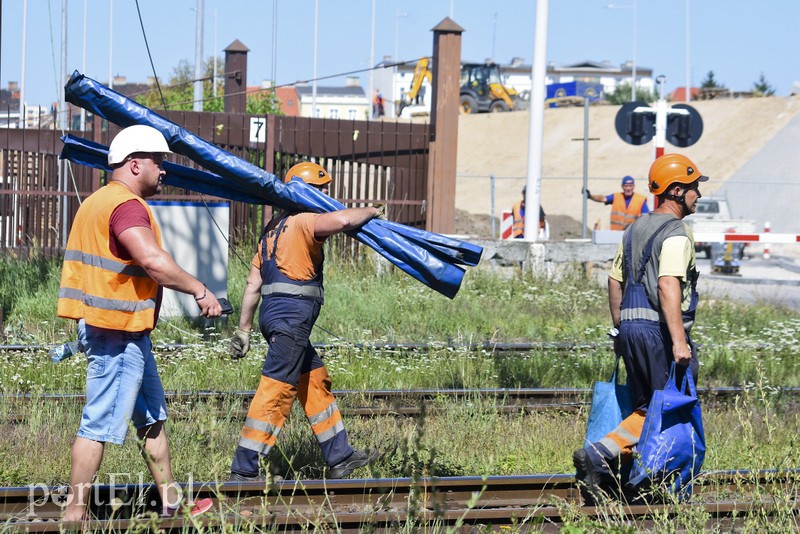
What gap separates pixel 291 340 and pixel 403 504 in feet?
3.65

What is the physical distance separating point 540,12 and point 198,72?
12.3 metres

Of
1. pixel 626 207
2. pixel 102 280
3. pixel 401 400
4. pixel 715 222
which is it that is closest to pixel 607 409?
pixel 401 400

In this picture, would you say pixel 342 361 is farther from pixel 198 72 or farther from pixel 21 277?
pixel 198 72

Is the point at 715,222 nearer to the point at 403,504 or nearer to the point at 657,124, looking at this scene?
the point at 657,124

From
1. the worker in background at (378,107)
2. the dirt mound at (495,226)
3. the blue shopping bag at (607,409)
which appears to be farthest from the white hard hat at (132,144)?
the worker in background at (378,107)

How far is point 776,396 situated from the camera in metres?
8.50

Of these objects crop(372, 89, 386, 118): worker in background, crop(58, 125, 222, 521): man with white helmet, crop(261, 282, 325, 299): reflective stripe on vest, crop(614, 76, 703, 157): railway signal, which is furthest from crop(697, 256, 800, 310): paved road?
crop(372, 89, 386, 118): worker in background

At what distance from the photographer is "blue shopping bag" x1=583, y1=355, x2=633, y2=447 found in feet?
19.5

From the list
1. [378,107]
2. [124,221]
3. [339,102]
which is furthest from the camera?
[339,102]

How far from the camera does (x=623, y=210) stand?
16.8 m

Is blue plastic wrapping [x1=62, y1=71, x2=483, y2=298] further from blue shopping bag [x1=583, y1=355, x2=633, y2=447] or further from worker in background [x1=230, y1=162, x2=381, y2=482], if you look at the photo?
blue shopping bag [x1=583, y1=355, x2=633, y2=447]

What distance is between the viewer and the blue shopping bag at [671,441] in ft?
18.1

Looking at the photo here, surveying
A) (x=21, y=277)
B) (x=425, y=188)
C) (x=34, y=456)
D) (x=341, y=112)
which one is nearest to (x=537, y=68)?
(x=425, y=188)

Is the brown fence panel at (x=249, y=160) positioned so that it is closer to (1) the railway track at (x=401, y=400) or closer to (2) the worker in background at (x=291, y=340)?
→ (1) the railway track at (x=401, y=400)
